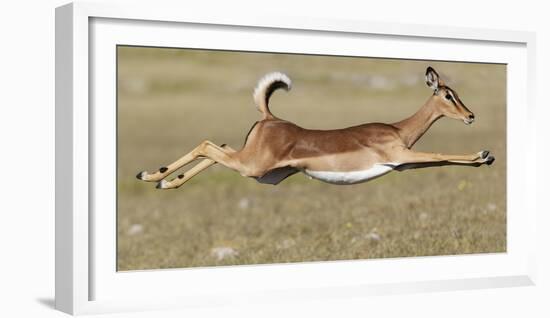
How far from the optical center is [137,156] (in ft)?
28.0

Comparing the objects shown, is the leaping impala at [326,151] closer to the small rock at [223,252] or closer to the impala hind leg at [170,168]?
the impala hind leg at [170,168]

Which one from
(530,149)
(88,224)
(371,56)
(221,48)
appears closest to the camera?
(88,224)

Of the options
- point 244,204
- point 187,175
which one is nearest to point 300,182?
point 244,204

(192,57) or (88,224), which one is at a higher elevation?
(192,57)

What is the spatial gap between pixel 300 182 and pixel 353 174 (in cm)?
112

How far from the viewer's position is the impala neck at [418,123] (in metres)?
8.91

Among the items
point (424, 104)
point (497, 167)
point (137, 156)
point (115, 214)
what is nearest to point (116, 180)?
point (115, 214)

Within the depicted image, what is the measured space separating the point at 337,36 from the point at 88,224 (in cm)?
237

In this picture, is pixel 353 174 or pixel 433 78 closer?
pixel 353 174

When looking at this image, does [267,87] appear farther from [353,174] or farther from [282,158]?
[353,174]

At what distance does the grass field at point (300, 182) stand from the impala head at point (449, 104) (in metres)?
0.09

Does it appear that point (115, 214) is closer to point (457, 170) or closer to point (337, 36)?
point (337, 36)

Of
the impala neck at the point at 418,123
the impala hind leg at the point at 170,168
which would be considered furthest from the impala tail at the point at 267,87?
the impala neck at the point at 418,123

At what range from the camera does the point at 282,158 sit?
845 centimetres
